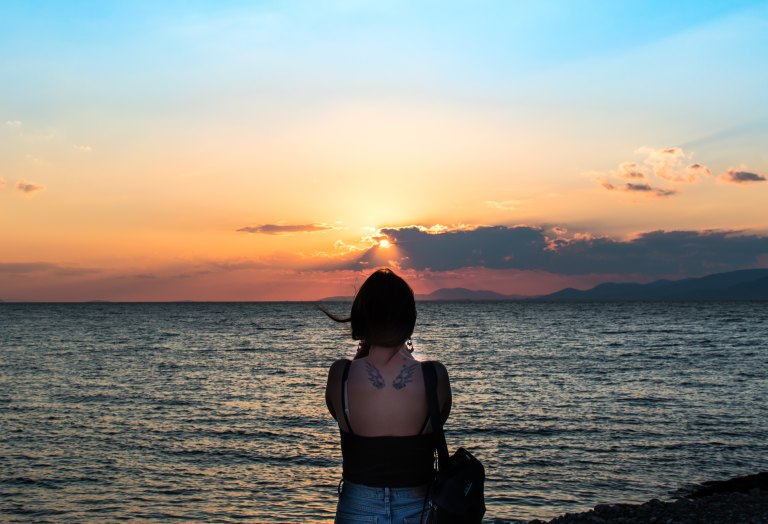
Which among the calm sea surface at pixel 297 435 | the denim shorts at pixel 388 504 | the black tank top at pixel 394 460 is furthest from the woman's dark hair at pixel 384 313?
the calm sea surface at pixel 297 435

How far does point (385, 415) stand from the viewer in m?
3.80

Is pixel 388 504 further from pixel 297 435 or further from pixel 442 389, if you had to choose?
pixel 297 435

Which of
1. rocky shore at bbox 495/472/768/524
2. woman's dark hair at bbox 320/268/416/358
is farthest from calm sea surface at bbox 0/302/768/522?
woman's dark hair at bbox 320/268/416/358

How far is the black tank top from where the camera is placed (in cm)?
382

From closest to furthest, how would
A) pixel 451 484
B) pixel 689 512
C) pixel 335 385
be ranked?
pixel 451 484
pixel 335 385
pixel 689 512

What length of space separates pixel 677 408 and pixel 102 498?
70.3 ft

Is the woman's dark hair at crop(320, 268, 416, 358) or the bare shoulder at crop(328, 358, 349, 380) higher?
the woman's dark hair at crop(320, 268, 416, 358)

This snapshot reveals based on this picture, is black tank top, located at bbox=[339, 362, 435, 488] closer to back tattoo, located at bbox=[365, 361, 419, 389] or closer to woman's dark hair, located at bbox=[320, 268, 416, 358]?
back tattoo, located at bbox=[365, 361, 419, 389]

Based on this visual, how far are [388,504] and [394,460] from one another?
9.3 inches

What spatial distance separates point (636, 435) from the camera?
22.2 metres

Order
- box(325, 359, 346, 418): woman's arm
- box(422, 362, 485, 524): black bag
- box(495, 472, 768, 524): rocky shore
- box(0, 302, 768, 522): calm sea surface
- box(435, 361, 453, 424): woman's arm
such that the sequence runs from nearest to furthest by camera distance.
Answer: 1. box(422, 362, 485, 524): black bag
2. box(435, 361, 453, 424): woman's arm
3. box(325, 359, 346, 418): woman's arm
4. box(495, 472, 768, 524): rocky shore
5. box(0, 302, 768, 522): calm sea surface

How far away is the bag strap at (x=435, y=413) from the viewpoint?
3.74m

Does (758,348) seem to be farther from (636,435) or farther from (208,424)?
(208,424)

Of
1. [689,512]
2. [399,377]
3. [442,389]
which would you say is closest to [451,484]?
[442,389]
